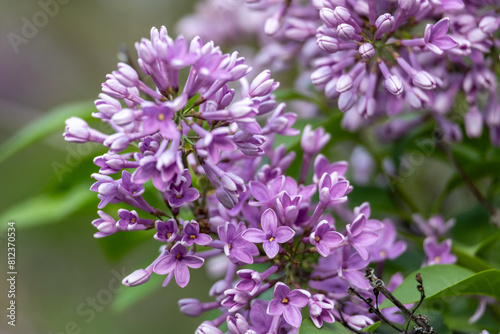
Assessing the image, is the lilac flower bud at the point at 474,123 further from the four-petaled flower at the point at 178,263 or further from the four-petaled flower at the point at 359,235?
the four-petaled flower at the point at 178,263

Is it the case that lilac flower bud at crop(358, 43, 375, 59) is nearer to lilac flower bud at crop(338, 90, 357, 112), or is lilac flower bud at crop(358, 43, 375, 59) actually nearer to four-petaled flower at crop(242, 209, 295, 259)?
lilac flower bud at crop(338, 90, 357, 112)

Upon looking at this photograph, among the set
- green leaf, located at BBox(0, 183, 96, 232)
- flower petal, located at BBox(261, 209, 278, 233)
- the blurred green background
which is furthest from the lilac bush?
green leaf, located at BBox(0, 183, 96, 232)

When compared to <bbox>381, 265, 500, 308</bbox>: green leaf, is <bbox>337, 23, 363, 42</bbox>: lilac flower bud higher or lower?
higher

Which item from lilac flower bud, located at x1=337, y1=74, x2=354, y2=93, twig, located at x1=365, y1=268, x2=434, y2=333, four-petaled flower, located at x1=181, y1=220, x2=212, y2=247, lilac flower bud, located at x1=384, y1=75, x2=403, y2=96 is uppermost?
four-petaled flower, located at x1=181, y1=220, x2=212, y2=247

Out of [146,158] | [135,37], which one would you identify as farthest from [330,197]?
[135,37]

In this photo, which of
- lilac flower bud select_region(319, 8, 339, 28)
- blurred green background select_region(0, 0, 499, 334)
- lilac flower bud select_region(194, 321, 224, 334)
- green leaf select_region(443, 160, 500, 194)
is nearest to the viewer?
lilac flower bud select_region(194, 321, 224, 334)

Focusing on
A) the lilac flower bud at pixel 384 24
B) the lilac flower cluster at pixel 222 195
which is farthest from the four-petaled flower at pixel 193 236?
the lilac flower bud at pixel 384 24
